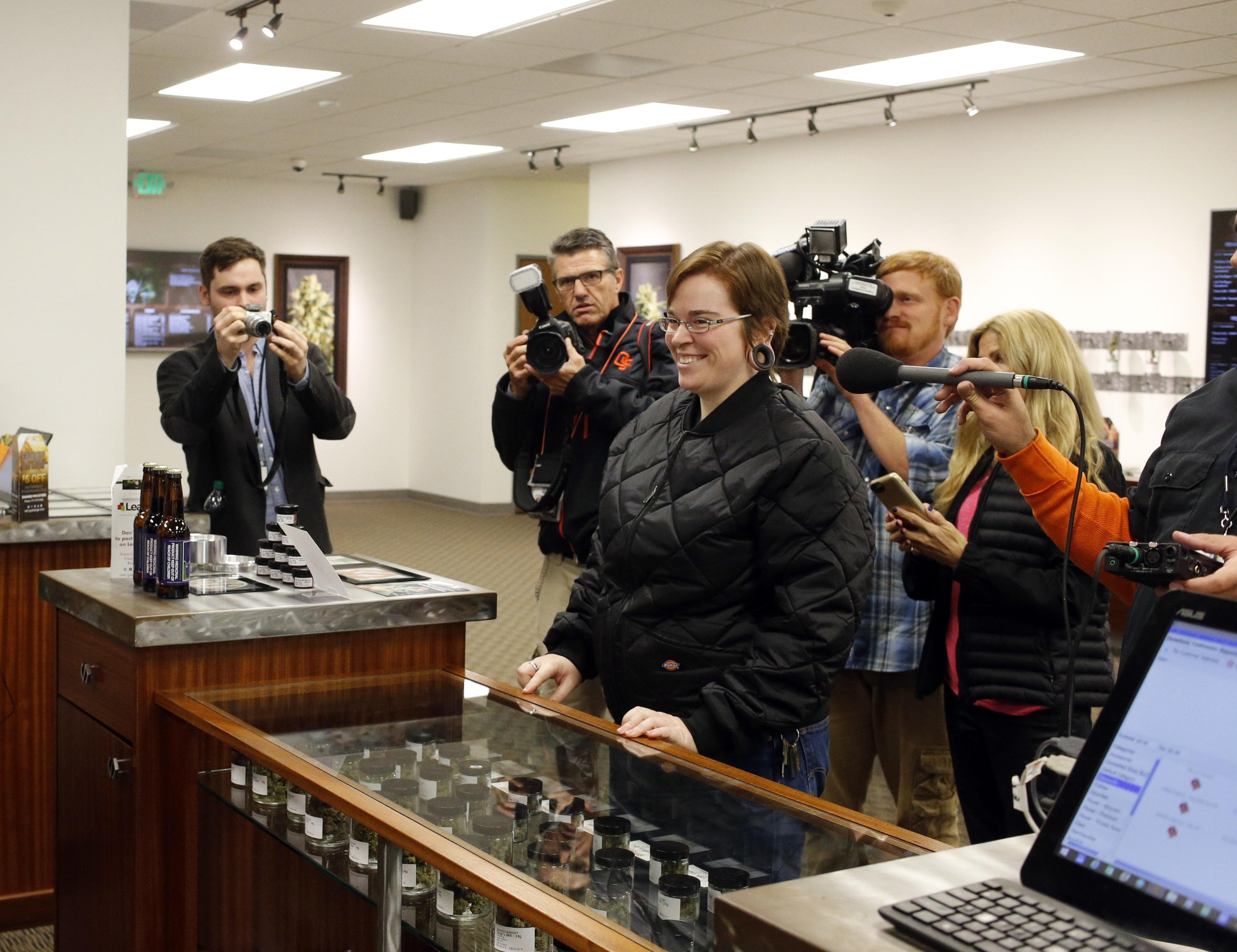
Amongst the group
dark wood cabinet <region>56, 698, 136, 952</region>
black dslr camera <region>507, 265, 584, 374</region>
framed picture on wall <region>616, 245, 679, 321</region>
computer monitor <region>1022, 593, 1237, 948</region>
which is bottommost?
dark wood cabinet <region>56, 698, 136, 952</region>

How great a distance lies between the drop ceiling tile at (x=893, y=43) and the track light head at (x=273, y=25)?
99.7 inches

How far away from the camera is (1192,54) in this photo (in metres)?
6.36

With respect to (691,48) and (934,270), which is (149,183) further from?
(934,270)

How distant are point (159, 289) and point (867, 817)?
11.4 meters

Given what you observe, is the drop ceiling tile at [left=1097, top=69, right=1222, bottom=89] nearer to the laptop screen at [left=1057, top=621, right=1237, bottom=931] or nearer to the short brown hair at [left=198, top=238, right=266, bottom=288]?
the short brown hair at [left=198, top=238, right=266, bottom=288]

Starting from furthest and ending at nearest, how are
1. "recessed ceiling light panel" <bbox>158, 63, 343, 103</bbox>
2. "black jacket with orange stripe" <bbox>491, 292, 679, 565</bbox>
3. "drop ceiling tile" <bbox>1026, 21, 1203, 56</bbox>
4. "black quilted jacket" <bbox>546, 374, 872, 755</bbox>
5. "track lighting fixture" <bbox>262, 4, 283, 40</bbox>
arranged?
"recessed ceiling light panel" <bbox>158, 63, 343, 103</bbox>, "drop ceiling tile" <bbox>1026, 21, 1203, 56</bbox>, "track lighting fixture" <bbox>262, 4, 283, 40</bbox>, "black jacket with orange stripe" <bbox>491, 292, 679, 565</bbox>, "black quilted jacket" <bbox>546, 374, 872, 755</bbox>

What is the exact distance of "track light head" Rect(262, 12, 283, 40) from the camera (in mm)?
5820

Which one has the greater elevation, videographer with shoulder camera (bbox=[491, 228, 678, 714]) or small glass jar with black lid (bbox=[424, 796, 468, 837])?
videographer with shoulder camera (bbox=[491, 228, 678, 714])

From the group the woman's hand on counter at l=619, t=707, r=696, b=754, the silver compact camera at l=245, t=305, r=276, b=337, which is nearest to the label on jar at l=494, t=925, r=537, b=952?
the woman's hand on counter at l=619, t=707, r=696, b=754

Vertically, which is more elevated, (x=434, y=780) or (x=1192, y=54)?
(x=1192, y=54)

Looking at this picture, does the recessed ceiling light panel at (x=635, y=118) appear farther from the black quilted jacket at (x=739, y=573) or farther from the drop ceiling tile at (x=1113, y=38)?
the black quilted jacket at (x=739, y=573)

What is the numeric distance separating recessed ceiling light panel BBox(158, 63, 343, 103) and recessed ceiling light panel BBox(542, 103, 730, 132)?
180cm

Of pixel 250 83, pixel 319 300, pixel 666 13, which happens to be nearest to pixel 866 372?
pixel 666 13

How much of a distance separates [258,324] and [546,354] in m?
0.73
